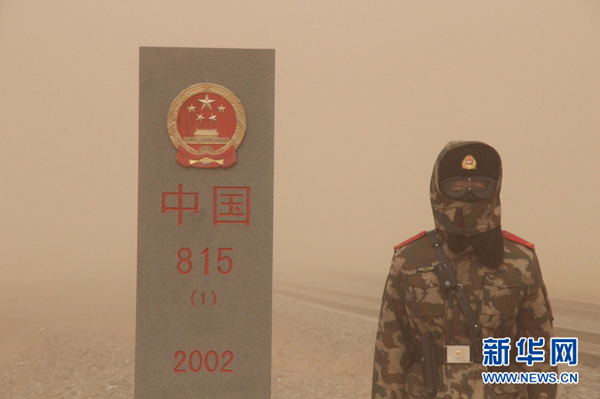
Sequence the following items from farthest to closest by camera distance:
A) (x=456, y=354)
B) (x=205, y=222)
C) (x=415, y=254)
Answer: (x=205, y=222)
(x=415, y=254)
(x=456, y=354)

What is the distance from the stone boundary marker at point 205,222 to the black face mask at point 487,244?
8.34 feet

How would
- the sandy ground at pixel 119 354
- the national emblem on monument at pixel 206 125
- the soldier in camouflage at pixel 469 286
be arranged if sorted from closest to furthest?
the soldier in camouflage at pixel 469 286 < the national emblem on monument at pixel 206 125 < the sandy ground at pixel 119 354

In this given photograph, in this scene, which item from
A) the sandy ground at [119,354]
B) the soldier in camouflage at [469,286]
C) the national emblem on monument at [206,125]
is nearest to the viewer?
the soldier in camouflage at [469,286]

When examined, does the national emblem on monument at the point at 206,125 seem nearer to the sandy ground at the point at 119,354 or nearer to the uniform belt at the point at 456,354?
the uniform belt at the point at 456,354

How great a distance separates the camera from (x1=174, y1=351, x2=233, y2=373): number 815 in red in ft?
15.5

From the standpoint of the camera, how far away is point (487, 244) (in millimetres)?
2281

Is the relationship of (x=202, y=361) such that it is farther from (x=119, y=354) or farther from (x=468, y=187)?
(x=119, y=354)

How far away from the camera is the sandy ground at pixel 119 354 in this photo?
6746 millimetres

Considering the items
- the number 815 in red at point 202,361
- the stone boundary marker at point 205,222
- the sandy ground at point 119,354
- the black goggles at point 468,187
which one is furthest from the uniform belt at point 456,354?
the sandy ground at point 119,354

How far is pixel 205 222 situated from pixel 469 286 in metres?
2.82

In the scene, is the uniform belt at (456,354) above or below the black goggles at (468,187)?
below

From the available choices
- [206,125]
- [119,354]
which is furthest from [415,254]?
[119,354]

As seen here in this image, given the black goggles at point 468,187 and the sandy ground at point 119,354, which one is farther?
the sandy ground at point 119,354

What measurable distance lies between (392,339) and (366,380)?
17.1 ft
